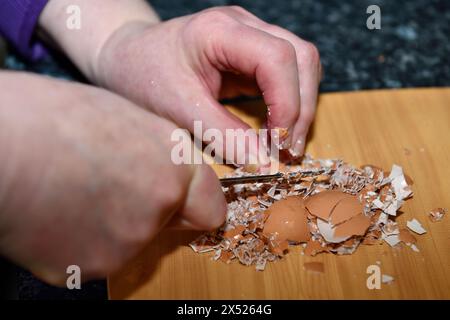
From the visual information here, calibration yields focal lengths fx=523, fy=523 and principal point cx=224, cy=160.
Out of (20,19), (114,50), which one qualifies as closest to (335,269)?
(114,50)

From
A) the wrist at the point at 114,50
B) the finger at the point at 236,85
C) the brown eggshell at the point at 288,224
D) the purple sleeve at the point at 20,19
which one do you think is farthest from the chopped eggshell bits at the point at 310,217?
the purple sleeve at the point at 20,19

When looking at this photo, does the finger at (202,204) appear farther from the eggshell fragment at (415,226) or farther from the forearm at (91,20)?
the forearm at (91,20)

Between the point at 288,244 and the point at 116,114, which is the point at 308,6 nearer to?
the point at 288,244

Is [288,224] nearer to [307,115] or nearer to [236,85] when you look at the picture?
[307,115]

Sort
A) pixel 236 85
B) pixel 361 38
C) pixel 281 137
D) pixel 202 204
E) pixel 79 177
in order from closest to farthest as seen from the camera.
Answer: pixel 79 177 → pixel 202 204 → pixel 281 137 → pixel 236 85 → pixel 361 38

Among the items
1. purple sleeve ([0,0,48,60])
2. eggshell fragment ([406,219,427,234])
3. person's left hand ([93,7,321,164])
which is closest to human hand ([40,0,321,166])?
person's left hand ([93,7,321,164])

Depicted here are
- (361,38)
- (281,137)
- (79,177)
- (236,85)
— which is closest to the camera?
(79,177)
